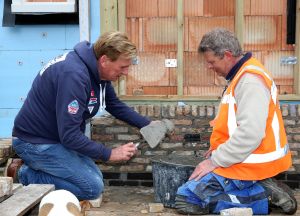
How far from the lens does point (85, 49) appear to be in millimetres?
3748

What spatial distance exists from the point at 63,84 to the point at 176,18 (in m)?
2.04

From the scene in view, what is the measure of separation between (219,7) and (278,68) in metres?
0.88

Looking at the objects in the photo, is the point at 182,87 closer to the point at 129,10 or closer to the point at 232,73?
the point at 129,10

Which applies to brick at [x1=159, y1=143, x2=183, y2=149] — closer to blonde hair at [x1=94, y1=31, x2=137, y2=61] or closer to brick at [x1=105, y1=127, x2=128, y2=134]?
brick at [x1=105, y1=127, x2=128, y2=134]

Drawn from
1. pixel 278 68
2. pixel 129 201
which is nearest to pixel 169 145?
pixel 129 201

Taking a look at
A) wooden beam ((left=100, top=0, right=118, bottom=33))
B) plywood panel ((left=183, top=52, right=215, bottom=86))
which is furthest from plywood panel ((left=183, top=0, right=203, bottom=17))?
wooden beam ((left=100, top=0, right=118, bottom=33))

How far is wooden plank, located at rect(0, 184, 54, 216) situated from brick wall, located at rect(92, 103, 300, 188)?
5.60 feet

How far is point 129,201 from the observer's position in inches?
183

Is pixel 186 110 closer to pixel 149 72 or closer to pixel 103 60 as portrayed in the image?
pixel 149 72

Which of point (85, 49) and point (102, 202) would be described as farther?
point (102, 202)

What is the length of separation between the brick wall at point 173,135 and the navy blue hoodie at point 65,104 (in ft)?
3.89

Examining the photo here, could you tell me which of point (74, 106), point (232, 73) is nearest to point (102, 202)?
point (74, 106)

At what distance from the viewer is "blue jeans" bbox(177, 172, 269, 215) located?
3662 millimetres

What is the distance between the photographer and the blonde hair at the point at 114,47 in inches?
142
